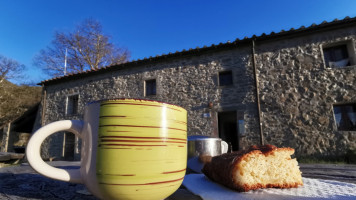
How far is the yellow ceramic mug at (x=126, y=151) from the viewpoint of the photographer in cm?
40

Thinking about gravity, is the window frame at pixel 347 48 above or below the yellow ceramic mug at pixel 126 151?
above

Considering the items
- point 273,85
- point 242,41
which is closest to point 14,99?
point 242,41

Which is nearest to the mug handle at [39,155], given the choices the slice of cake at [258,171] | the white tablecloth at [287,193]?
the white tablecloth at [287,193]

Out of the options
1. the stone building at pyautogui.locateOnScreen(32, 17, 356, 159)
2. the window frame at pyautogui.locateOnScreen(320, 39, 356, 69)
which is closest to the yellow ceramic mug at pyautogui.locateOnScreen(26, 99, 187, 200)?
the stone building at pyautogui.locateOnScreen(32, 17, 356, 159)

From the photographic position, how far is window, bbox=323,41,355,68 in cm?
537

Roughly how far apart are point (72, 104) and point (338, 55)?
10856 millimetres

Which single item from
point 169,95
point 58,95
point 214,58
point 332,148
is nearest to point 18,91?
point 58,95

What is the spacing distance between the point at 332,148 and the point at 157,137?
6.36 m

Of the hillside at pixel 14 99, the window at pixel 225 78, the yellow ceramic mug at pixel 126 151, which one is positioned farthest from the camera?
the hillside at pixel 14 99

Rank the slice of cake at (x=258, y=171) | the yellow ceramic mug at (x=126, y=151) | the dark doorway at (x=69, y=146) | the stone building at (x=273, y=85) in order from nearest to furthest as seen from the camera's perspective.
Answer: the yellow ceramic mug at (x=126, y=151)
the slice of cake at (x=258, y=171)
the stone building at (x=273, y=85)
the dark doorway at (x=69, y=146)

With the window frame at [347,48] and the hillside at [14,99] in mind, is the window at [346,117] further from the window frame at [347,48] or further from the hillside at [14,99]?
the hillside at [14,99]

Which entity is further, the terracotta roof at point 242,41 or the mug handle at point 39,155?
the terracotta roof at point 242,41

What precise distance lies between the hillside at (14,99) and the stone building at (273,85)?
387 inches

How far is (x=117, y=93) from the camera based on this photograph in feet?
25.0
